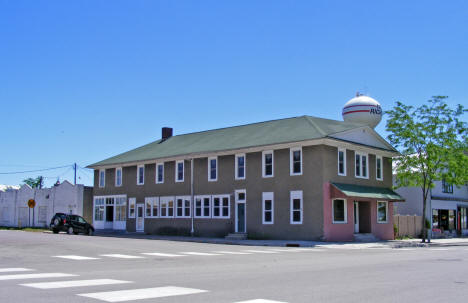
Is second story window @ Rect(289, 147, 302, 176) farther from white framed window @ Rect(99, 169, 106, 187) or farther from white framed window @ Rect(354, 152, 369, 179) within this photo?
white framed window @ Rect(99, 169, 106, 187)

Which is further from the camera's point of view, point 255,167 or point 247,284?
point 255,167

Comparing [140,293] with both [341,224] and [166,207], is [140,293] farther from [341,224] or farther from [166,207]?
[166,207]

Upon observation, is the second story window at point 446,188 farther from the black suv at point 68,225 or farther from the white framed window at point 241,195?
the black suv at point 68,225

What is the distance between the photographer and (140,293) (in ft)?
29.5

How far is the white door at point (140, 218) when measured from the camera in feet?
140

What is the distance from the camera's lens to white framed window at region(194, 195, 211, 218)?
37531mm

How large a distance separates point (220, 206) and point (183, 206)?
393 centimetres

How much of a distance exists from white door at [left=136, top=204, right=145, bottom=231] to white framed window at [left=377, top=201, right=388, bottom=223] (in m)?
18.7

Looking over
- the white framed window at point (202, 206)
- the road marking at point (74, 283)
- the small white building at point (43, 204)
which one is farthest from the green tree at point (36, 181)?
the road marking at point (74, 283)

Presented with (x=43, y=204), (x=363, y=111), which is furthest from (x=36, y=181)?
(x=363, y=111)

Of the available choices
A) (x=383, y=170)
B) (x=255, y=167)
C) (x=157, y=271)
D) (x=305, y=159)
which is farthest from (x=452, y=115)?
(x=157, y=271)

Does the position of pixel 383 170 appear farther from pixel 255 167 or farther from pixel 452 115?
pixel 255 167

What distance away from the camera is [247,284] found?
10.4m

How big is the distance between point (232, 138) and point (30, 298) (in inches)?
1225
